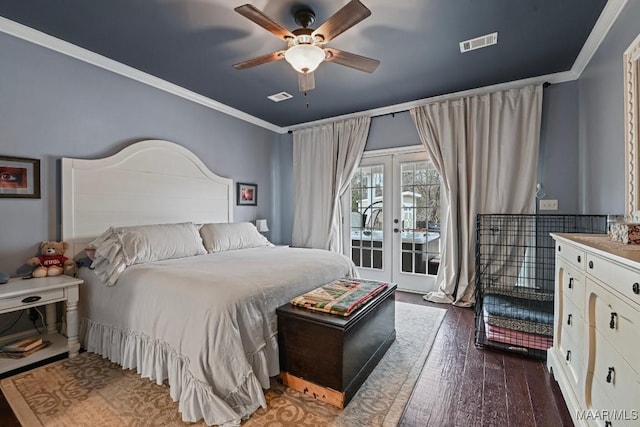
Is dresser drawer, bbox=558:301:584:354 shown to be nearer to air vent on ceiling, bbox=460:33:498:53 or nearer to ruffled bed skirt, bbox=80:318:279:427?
ruffled bed skirt, bbox=80:318:279:427

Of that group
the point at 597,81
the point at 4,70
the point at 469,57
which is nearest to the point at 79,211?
the point at 4,70

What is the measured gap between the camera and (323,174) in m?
4.67

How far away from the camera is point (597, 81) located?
2.56m

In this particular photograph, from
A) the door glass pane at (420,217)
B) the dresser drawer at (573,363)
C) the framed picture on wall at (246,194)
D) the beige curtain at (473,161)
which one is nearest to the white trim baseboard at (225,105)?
the beige curtain at (473,161)

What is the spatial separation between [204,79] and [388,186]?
2.78 meters

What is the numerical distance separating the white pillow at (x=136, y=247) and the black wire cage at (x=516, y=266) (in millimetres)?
2921

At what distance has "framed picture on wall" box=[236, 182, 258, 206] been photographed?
4.45 metres

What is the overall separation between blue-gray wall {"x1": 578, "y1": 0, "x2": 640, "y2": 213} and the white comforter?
2427 mm

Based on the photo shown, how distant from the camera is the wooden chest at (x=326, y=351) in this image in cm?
174

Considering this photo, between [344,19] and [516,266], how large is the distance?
10.3 ft

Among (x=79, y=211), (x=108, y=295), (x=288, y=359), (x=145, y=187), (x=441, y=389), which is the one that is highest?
(x=145, y=187)

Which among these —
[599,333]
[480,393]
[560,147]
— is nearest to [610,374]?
[599,333]

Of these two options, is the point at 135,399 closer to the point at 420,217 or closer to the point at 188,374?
the point at 188,374

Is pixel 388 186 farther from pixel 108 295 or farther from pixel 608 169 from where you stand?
pixel 108 295
